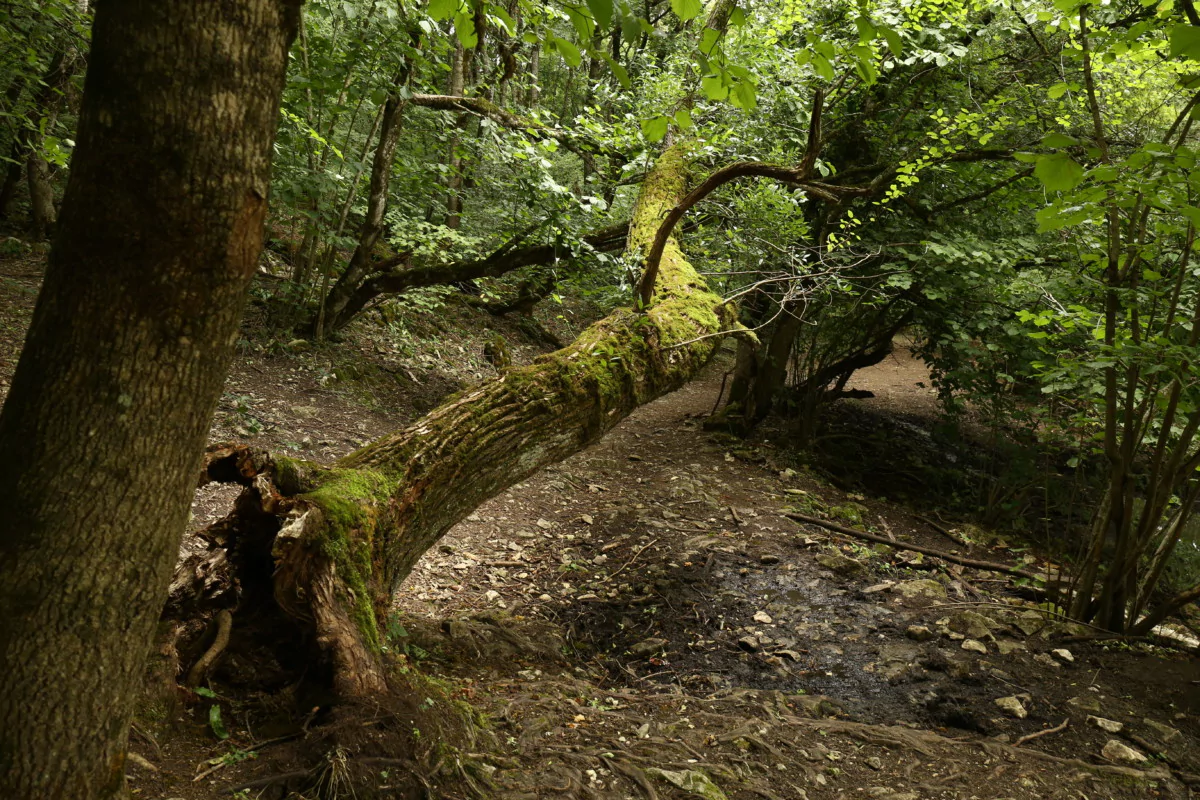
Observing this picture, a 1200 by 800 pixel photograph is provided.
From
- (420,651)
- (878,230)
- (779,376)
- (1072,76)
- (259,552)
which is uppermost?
(1072,76)

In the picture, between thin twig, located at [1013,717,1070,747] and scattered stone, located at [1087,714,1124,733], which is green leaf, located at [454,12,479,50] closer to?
thin twig, located at [1013,717,1070,747]

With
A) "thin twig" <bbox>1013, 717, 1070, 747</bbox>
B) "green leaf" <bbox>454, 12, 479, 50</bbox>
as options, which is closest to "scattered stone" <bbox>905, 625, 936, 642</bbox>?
"thin twig" <bbox>1013, 717, 1070, 747</bbox>

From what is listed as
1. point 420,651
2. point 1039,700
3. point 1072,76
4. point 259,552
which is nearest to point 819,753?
point 1039,700

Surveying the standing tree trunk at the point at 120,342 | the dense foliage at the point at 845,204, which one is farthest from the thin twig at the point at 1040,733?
the standing tree trunk at the point at 120,342

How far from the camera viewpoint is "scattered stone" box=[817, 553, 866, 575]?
5934mm

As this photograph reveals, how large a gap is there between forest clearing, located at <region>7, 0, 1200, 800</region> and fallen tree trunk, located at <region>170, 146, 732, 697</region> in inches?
0.9

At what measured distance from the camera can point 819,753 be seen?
11.5 feet

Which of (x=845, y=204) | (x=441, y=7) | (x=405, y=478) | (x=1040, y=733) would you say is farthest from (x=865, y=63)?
(x=845, y=204)

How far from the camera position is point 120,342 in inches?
53.6

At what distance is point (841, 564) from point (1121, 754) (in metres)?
2.48

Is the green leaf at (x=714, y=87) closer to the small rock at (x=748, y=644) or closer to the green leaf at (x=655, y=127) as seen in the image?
the green leaf at (x=655, y=127)

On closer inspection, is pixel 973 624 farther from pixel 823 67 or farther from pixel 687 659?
pixel 823 67

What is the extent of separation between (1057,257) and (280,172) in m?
7.70

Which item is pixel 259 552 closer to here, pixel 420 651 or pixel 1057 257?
pixel 420 651
